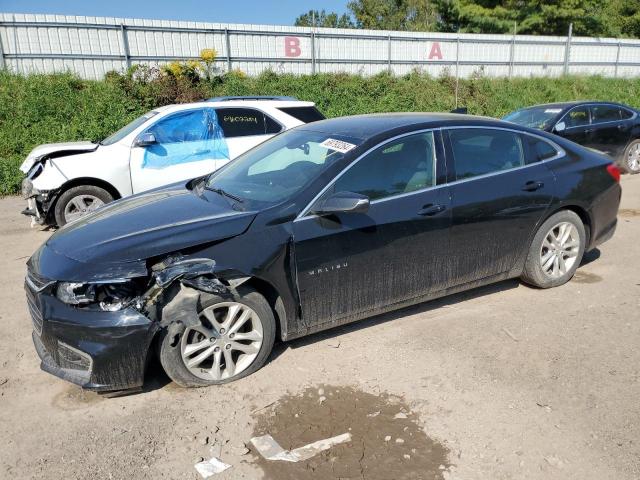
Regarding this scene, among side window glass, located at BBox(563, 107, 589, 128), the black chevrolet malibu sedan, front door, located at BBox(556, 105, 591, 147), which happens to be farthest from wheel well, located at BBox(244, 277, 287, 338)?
side window glass, located at BBox(563, 107, 589, 128)

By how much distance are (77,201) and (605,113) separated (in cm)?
1003

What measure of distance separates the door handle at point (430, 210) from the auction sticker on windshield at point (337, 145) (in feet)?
2.26

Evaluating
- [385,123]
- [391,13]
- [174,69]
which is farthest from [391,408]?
[391,13]

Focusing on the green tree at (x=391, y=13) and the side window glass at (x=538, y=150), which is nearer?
the side window glass at (x=538, y=150)

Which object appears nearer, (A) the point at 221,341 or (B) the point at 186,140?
(A) the point at 221,341

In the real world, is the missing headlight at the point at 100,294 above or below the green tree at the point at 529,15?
below

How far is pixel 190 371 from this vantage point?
10.9 ft

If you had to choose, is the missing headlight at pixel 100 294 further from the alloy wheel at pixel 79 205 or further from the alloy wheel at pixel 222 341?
the alloy wheel at pixel 79 205

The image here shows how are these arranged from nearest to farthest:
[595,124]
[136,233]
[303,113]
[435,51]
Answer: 1. [136,233]
2. [303,113]
3. [595,124]
4. [435,51]

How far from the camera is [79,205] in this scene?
7.32 m

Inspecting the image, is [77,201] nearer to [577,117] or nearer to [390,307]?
[390,307]

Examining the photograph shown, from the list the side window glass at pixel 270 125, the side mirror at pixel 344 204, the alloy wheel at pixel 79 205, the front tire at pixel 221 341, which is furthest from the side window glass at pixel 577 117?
the front tire at pixel 221 341

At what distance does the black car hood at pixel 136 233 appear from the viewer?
316 centimetres

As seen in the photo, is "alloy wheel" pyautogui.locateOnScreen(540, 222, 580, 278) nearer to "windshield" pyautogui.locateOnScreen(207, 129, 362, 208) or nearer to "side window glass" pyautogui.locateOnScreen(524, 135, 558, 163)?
"side window glass" pyautogui.locateOnScreen(524, 135, 558, 163)
